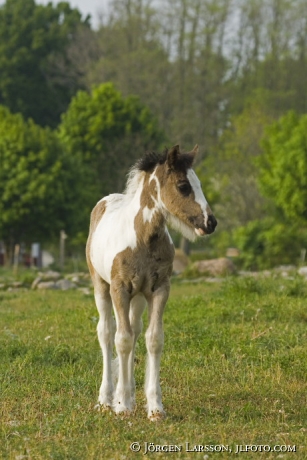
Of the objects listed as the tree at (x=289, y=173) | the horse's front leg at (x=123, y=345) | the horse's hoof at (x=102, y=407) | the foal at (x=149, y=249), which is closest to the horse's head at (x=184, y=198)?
the foal at (x=149, y=249)

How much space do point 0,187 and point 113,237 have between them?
32.4 metres

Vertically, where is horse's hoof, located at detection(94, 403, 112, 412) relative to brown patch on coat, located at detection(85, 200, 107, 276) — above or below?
below

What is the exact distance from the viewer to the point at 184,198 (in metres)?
8.76

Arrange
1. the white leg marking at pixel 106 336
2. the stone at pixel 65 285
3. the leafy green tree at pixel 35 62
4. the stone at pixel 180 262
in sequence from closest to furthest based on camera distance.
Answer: the white leg marking at pixel 106 336 → the stone at pixel 65 285 → the stone at pixel 180 262 → the leafy green tree at pixel 35 62

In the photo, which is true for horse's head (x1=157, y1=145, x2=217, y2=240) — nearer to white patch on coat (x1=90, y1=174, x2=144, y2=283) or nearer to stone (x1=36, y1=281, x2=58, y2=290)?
white patch on coat (x1=90, y1=174, x2=144, y2=283)

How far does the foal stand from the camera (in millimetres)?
8766

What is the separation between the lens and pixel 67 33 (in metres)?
67.2

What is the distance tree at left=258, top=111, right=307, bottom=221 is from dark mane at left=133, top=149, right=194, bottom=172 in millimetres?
28548

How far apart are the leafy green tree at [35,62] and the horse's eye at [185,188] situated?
2267 inches

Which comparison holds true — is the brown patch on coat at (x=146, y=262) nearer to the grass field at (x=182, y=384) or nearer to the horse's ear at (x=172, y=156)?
the horse's ear at (x=172, y=156)

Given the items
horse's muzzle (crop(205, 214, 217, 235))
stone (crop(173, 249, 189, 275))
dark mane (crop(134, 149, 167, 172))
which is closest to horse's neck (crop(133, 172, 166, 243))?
dark mane (crop(134, 149, 167, 172))

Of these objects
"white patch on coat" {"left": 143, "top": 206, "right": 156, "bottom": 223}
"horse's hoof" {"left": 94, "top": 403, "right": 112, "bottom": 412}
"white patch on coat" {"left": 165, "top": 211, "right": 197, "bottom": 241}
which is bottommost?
"horse's hoof" {"left": 94, "top": 403, "right": 112, "bottom": 412}

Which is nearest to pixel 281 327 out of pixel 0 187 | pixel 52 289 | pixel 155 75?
pixel 52 289

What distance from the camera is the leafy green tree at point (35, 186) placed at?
40.5 m
